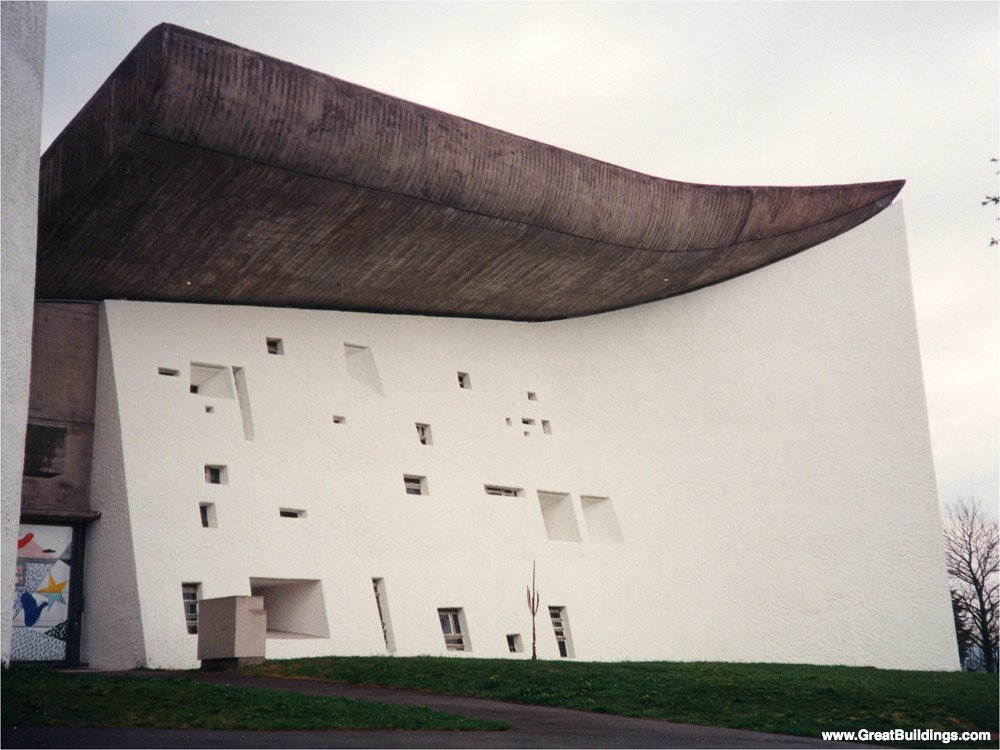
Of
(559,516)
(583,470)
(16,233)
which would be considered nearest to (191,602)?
(559,516)

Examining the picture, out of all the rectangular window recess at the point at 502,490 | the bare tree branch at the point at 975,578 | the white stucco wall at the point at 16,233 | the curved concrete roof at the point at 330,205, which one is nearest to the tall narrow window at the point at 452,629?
the rectangular window recess at the point at 502,490

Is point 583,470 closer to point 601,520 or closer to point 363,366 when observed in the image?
point 601,520

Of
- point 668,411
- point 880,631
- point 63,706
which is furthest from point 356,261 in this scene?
point 880,631

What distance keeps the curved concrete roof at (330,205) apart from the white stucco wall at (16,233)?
3659mm

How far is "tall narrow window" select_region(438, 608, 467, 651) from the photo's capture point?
16609 millimetres

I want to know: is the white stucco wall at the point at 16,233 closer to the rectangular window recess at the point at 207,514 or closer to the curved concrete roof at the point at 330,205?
the curved concrete roof at the point at 330,205

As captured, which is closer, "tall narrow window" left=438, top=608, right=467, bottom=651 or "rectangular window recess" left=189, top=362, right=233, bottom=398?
"rectangular window recess" left=189, top=362, right=233, bottom=398

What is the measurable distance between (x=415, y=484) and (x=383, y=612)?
227 cm

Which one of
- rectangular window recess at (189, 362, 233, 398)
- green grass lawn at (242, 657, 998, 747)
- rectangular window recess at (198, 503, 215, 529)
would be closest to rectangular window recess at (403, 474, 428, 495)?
rectangular window recess at (189, 362, 233, 398)

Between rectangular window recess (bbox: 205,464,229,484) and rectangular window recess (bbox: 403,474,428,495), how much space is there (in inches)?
121

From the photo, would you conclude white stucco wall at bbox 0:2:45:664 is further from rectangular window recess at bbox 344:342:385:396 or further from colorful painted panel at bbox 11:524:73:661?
rectangular window recess at bbox 344:342:385:396

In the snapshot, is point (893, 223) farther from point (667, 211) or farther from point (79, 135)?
point (79, 135)

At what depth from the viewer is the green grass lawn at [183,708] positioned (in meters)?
8.38

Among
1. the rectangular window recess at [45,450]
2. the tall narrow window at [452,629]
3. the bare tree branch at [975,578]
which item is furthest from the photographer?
the bare tree branch at [975,578]
